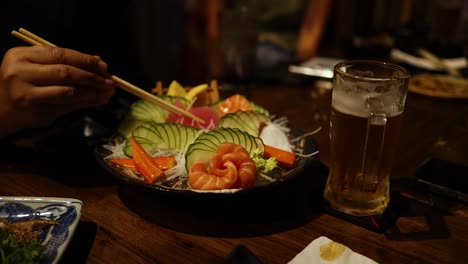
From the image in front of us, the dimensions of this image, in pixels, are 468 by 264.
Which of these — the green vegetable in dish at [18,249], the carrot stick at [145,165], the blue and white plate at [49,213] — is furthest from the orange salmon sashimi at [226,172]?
the green vegetable in dish at [18,249]

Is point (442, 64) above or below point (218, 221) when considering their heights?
above

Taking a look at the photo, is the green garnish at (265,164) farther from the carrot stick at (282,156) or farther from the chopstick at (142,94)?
the chopstick at (142,94)

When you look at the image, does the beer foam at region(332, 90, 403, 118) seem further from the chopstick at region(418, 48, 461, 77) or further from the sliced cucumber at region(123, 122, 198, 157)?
the chopstick at region(418, 48, 461, 77)

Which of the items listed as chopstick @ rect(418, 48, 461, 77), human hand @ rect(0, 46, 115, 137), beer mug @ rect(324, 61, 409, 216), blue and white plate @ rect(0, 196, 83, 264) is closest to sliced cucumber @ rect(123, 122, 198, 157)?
human hand @ rect(0, 46, 115, 137)

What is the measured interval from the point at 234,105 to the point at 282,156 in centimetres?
43

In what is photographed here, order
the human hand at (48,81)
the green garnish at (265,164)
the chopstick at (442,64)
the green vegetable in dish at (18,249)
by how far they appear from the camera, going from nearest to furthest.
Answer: the green vegetable in dish at (18,249), the green garnish at (265,164), the human hand at (48,81), the chopstick at (442,64)

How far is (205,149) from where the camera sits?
1.49 m

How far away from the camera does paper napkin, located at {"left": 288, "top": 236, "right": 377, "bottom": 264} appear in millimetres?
1199

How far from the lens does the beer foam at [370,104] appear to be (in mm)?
1330

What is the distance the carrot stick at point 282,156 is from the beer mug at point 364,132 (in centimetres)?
15

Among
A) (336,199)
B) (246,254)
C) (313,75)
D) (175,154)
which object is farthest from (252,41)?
(246,254)

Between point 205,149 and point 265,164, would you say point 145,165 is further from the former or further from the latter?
point 265,164

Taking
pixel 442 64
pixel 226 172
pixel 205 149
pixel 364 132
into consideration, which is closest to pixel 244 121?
pixel 205 149

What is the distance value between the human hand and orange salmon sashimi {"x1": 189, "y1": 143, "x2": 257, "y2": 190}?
561 millimetres
